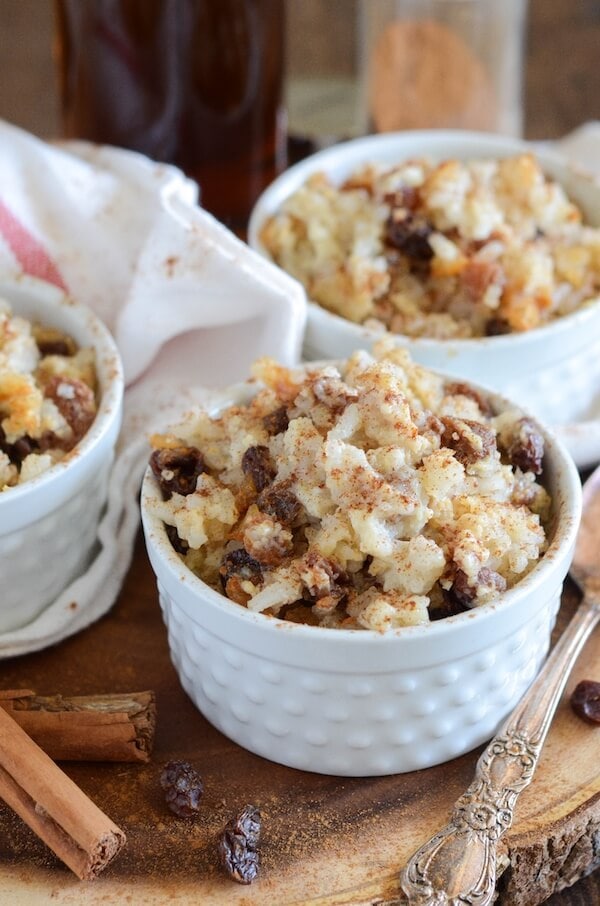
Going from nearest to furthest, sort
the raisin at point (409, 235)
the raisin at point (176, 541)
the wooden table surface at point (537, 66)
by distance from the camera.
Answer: the raisin at point (176, 541), the raisin at point (409, 235), the wooden table surface at point (537, 66)

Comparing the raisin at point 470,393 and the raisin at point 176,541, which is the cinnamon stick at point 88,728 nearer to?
the raisin at point 176,541

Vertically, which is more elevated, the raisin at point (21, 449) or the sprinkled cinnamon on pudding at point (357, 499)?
the sprinkled cinnamon on pudding at point (357, 499)

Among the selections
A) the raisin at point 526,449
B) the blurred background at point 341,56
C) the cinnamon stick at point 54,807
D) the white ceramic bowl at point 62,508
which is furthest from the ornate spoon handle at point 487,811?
the blurred background at point 341,56

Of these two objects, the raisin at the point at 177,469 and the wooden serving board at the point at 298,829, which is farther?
the raisin at the point at 177,469

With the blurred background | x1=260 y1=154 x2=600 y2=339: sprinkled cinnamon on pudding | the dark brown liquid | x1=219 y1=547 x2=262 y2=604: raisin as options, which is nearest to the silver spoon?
x1=219 y1=547 x2=262 y2=604: raisin

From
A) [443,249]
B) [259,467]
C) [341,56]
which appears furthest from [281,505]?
[341,56]

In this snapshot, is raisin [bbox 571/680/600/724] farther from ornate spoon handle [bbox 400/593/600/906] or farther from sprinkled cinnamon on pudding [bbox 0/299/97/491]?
sprinkled cinnamon on pudding [bbox 0/299/97/491]
